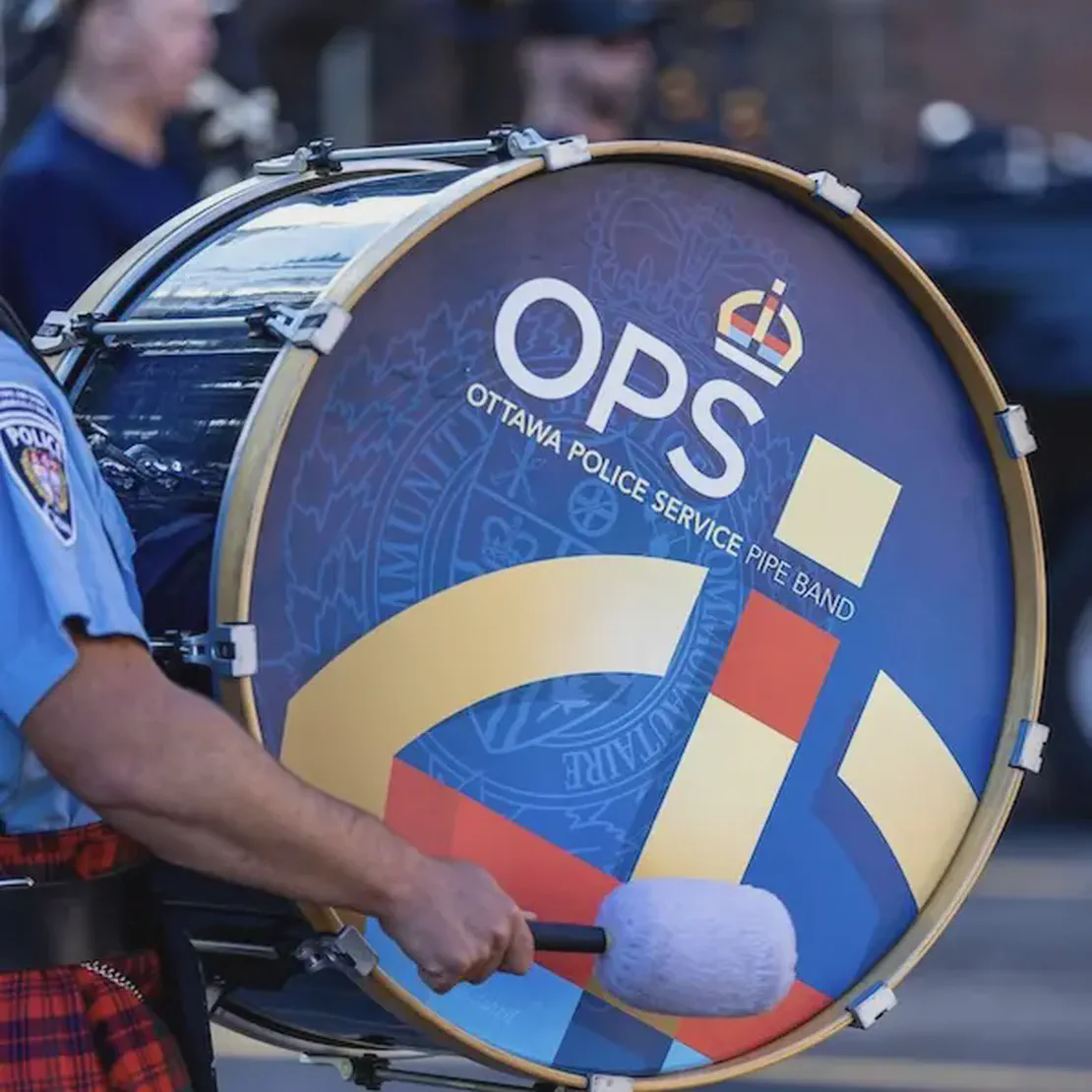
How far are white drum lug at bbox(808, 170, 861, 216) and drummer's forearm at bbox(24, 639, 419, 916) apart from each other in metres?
0.95

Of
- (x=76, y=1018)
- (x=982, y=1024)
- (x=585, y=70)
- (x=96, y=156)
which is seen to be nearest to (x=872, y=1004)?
(x=76, y=1018)

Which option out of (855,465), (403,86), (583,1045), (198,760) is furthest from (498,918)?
(403,86)

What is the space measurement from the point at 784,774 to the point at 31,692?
969mm

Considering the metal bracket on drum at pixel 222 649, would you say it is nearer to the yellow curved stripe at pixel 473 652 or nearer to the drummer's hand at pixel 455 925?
the yellow curved stripe at pixel 473 652

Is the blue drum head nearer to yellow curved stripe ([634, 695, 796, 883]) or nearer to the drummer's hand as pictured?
yellow curved stripe ([634, 695, 796, 883])

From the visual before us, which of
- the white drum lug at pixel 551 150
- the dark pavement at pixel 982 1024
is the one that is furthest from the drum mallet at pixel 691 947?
the dark pavement at pixel 982 1024

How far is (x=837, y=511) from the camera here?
2.79 metres

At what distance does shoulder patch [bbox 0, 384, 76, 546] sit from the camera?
2025 mm

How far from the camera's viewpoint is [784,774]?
2742 millimetres

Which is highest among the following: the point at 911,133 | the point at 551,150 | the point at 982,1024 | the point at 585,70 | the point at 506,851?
the point at 911,133

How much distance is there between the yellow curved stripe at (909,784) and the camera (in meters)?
2.81

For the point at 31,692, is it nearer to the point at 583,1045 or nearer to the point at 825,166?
the point at 583,1045

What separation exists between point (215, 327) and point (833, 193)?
0.65m

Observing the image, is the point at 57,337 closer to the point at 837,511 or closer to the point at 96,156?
the point at 837,511
